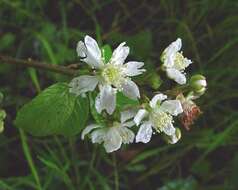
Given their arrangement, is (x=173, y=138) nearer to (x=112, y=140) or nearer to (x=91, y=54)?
(x=112, y=140)

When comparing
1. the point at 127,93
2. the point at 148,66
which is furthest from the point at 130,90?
the point at 148,66

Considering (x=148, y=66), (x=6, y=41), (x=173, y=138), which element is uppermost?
(x=6, y=41)

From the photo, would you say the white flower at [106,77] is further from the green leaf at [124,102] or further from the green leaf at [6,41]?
the green leaf at [6,41]

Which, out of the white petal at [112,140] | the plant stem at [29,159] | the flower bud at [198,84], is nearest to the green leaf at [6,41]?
the plant stem at [29,159]

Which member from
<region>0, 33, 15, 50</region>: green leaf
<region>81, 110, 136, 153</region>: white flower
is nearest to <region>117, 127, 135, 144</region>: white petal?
<region>81, 110, 136, 153</region>: white flower

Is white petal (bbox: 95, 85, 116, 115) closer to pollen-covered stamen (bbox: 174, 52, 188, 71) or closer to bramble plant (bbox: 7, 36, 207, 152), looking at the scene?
bramble plant (bbox: 7, 36, 207, 152)
